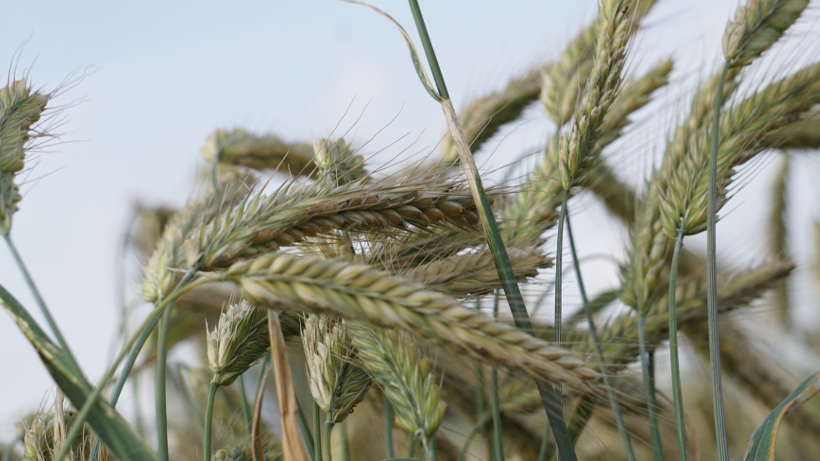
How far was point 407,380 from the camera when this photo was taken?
0.92m

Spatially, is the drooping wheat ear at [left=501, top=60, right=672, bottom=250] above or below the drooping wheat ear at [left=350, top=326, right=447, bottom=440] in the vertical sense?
above

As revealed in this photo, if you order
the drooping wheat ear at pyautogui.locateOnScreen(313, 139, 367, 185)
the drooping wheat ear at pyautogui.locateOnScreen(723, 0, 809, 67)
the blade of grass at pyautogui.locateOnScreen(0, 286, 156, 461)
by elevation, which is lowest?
the blade of grass at pyautogui.locateOnScreen(0, 286, 156, 461)

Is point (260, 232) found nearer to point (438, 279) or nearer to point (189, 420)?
point (438, 279)

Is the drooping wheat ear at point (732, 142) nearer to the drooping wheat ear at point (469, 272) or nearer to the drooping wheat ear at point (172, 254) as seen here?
the drooping wheat ear at point (469, 272)

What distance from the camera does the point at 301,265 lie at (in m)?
0.66

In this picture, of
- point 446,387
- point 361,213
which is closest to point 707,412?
point 446,387

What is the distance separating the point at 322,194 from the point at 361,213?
2.3 inches

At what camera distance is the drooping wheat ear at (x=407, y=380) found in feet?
2.98

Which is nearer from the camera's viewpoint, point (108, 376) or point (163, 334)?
point (108, 376)

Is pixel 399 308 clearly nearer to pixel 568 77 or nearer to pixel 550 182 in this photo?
pixel 550 182

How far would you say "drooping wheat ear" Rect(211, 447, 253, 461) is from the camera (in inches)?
42.1

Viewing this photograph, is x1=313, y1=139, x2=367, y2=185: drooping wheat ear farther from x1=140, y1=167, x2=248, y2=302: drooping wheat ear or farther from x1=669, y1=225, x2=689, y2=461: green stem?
x1=669, y1=225, x2=689, y2=461: green stem

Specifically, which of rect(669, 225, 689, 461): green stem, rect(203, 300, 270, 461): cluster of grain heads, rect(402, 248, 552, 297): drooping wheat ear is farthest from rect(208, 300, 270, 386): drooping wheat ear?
rect(669, 225, 689, 461): green stem

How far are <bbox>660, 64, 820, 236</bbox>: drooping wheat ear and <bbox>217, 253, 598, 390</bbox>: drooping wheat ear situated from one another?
0.51 metres
